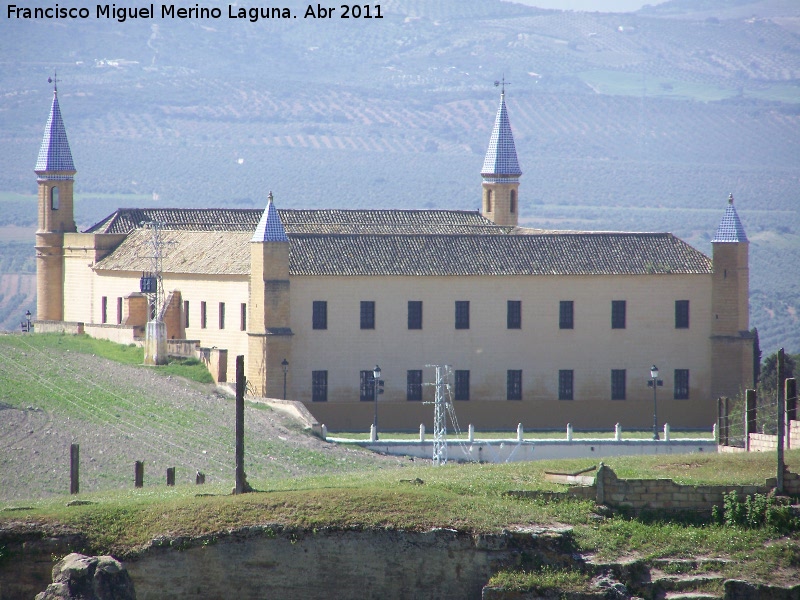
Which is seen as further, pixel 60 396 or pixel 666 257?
pixel 666 257

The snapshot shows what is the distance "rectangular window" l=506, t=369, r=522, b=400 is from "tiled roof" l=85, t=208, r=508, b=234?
9536 mm

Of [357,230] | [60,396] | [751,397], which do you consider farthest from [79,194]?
[751,397]

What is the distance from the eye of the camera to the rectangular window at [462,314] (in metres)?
49.0

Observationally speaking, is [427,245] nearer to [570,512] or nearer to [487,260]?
[487,260]

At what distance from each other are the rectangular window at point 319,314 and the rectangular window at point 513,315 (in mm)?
5447

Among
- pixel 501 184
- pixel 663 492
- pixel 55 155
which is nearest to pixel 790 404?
pixel 663 492

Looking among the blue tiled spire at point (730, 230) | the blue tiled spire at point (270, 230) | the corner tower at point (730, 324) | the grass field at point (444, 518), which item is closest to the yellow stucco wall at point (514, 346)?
the corner tower at point (730, 324)

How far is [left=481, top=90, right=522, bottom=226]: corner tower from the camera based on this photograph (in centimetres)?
6072

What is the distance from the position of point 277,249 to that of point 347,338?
3.28 m

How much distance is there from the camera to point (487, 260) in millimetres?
49625

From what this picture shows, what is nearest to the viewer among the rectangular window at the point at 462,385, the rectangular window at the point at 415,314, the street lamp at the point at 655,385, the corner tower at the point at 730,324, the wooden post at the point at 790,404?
the wooden post at the point at 790,404

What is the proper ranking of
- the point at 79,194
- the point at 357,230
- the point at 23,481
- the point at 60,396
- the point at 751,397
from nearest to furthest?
the point at 751,397
the point at 23,481
the point at 60,396
the point at 357,230
the point at 79,194

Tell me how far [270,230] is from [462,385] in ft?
23.7

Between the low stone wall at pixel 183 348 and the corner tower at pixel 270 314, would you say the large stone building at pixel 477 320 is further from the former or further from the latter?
the low stone wall at pixel 183 348
